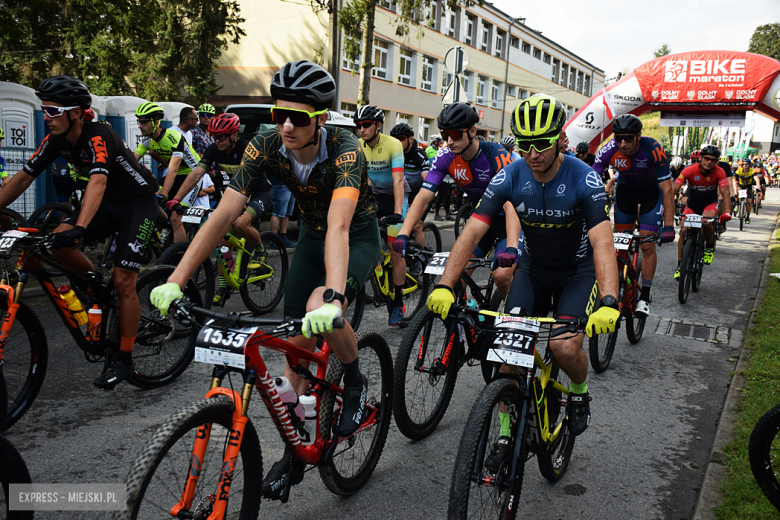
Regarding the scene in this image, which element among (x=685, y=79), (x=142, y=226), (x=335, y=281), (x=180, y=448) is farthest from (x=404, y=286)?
(x=685, y=79)

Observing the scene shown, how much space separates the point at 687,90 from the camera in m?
17.9

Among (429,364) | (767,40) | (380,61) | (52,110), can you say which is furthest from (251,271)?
(767,40)

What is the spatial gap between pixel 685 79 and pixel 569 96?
46.1 meters

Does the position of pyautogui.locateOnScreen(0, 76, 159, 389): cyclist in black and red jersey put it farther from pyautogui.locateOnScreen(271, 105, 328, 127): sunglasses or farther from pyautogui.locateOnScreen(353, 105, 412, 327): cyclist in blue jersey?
pyautogui.locateOnScreen(353, 105, 412, 327): cyclist in blue jersey

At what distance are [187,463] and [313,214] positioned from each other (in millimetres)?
1562

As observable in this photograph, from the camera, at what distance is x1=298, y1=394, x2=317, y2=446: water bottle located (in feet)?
9.11

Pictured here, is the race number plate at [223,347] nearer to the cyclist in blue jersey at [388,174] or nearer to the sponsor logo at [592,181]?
Answer: the sponsor logo at [592,181]

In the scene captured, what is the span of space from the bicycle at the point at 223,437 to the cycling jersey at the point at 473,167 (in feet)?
9.74

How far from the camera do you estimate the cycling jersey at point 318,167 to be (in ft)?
9.64

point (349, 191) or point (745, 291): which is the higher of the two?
point (349, 191)

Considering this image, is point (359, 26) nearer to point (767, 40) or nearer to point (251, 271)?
point (251, 271)

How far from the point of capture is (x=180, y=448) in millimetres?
2086

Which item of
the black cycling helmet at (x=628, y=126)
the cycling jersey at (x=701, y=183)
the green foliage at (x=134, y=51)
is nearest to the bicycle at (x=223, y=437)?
the black cycling helmet at (x=628, y=126)

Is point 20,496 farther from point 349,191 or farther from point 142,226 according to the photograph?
point 142,226
